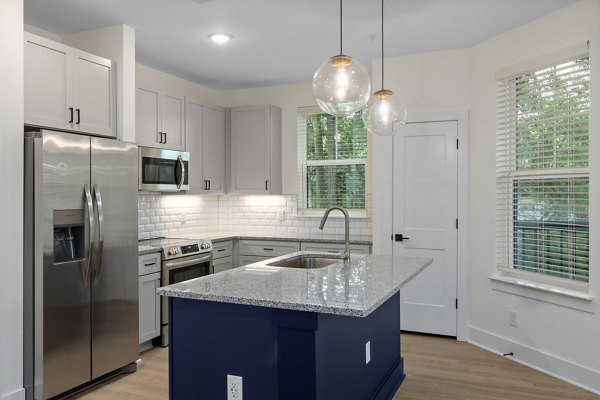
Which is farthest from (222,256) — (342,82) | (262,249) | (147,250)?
(342,82)

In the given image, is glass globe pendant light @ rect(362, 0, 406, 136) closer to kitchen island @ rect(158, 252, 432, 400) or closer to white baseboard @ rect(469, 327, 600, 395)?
kitchen island @ rect(158, 252, 432, 400)

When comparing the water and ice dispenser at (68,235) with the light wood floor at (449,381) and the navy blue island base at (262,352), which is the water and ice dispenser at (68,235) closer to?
the light wood floor at (449,381)

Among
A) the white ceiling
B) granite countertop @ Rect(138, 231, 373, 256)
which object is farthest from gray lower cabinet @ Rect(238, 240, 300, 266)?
the white ceiling

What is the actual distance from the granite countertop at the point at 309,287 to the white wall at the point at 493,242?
4.42ft

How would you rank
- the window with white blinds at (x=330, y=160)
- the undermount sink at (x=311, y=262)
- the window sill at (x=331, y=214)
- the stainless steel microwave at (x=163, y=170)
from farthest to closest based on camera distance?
1. the window with white blinds at (x=330, y=160)
2. the window sill at (x=331, y=214)
3. the stainless steel microwave at (x=163, y=170)
4. the undermount sink at (x=311, y=262)

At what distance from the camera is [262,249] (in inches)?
207

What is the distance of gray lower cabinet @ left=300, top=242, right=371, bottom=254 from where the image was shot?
489cm

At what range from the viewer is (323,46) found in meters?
4.34

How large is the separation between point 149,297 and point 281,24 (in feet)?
8.20

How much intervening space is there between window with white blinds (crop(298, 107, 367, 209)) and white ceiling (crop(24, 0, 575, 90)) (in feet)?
2.92

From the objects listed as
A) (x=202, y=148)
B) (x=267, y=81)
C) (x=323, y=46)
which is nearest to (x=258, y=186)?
(x=202, y=148)

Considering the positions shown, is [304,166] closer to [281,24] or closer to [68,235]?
[281,24]

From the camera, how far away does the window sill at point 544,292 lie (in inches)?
132

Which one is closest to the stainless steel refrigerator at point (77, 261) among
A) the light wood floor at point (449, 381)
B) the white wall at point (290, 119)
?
the light wood floor at point (449, 381)
